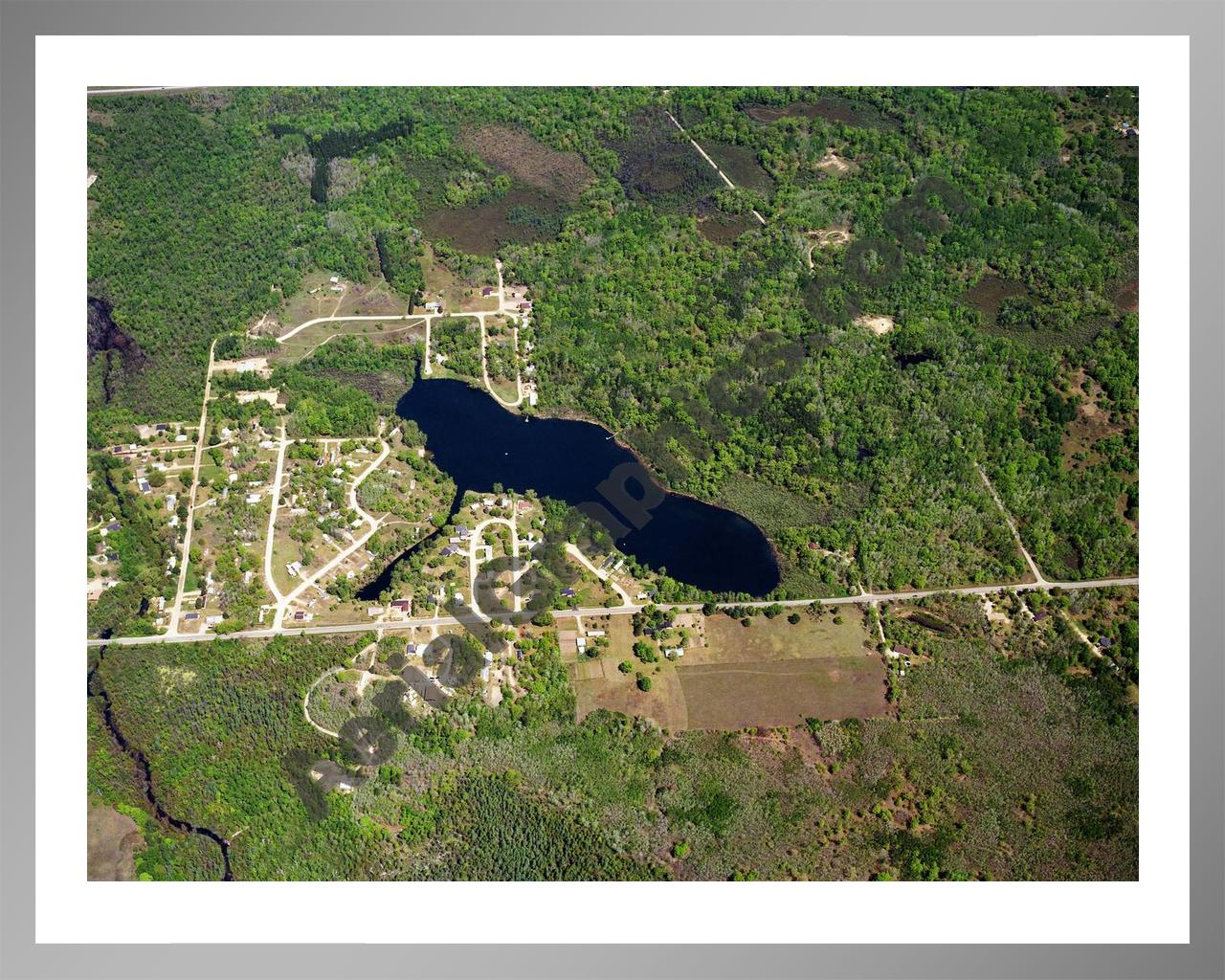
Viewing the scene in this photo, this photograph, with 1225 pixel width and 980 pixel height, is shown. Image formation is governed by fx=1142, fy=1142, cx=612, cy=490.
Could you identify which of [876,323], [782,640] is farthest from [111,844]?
[876,323]

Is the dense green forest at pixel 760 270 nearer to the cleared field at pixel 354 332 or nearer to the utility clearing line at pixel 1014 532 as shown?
the utility clearing line at pixel 1014 532

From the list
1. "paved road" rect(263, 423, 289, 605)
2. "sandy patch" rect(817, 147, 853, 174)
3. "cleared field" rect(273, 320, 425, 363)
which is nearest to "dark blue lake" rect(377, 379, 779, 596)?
"cleared field" rect(273, 320, 425, 363)

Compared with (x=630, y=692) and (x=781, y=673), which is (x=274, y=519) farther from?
(x=781, y=673)

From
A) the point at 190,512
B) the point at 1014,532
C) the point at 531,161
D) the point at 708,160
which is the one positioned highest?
the point at 531,161

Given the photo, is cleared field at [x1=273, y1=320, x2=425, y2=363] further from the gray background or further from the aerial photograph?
the gray background

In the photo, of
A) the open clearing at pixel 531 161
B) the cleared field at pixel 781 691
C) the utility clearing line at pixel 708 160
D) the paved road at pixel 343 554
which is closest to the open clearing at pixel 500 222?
the open clearing at pixel 531 161
